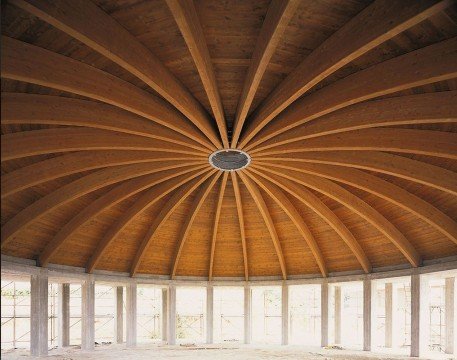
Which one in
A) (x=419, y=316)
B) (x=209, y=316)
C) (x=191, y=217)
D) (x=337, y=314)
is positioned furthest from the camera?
(x=209, y=316)

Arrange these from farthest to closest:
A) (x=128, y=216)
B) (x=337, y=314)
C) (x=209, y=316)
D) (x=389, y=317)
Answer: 1. (x=209, y=316)
2. (x=337, y=314)
3. (x=389, y=317)
4. (x=128, y=216)

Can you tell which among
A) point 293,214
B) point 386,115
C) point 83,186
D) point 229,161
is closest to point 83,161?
point 83,186

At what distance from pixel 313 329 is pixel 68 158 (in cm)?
3494

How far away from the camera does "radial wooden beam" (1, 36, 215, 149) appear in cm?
1293

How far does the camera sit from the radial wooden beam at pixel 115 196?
2380 centimetres

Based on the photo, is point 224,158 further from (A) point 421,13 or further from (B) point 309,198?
(A) point 421,13

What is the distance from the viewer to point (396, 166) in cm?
2003

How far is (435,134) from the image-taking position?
17.7 metres

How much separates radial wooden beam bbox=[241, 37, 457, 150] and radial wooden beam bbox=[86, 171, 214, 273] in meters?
7.16

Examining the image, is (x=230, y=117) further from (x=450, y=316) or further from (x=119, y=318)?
(x=119, y=318)

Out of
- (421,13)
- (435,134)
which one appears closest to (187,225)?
(435,134)

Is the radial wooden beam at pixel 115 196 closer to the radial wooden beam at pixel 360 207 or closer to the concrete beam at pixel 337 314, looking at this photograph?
the radial wooden beam at pixel 360 207

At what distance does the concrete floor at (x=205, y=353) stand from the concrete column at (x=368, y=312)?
5.13 feet

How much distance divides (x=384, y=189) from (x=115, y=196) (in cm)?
1389
